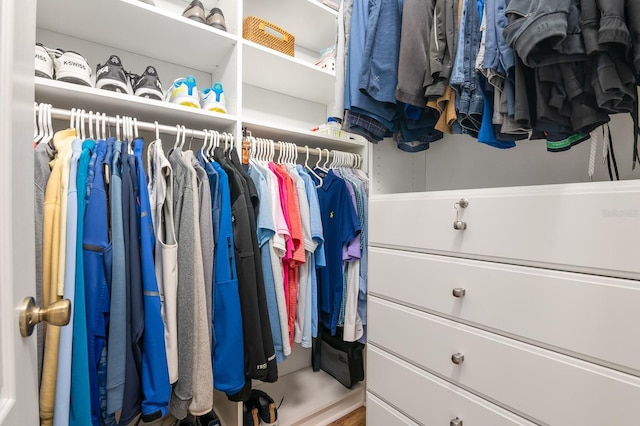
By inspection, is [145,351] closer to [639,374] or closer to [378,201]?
[378,201]

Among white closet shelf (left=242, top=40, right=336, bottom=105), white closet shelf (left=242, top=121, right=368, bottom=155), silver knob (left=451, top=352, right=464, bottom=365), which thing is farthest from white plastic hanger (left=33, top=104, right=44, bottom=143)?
silver knob (left=451, top=352, right=464, bottom=365)

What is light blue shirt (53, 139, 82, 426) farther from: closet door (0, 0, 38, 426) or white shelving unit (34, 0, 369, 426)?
white shelving unit (34, 0, 369, 426)

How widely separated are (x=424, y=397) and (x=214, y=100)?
4.49 ft

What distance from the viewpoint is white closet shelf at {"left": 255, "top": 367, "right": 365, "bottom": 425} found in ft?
4.53

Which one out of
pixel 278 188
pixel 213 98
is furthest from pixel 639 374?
pixel 213 98

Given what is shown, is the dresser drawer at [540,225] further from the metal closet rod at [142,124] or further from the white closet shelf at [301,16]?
the white closet shelf at [301,16]

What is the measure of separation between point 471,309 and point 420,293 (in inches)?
6.7

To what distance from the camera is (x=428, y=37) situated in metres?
0.86

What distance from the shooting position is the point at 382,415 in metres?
1.11

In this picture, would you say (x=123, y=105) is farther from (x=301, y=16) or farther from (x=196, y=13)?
(x=301, y=16)

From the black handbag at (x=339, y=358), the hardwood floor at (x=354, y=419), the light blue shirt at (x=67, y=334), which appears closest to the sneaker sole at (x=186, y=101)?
the light blue shirt at (x=67, y=334)

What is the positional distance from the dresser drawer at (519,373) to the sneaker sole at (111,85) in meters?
1.28

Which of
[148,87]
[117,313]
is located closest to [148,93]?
[148,87]

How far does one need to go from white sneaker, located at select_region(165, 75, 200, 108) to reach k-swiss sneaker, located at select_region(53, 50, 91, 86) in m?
0.27
